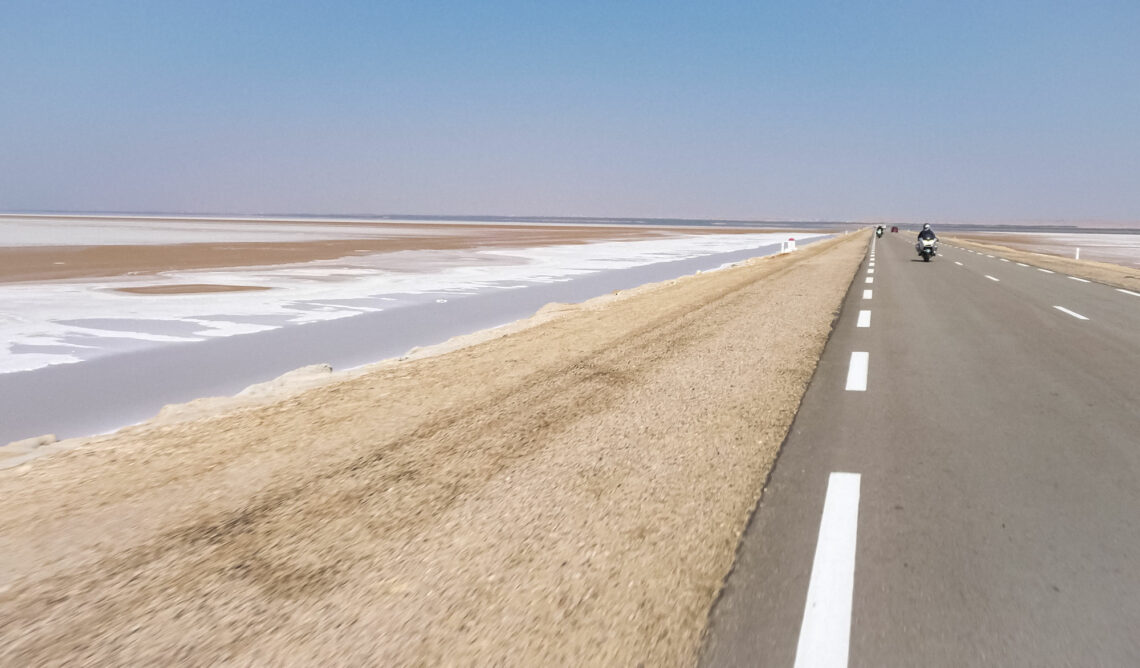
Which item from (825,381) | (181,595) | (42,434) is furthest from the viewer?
(825,381)

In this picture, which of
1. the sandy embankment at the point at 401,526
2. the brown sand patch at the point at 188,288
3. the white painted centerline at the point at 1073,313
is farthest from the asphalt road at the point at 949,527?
the brown sand patch at the point at 188,288

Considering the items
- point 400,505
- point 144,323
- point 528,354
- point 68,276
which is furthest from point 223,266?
point 400,505

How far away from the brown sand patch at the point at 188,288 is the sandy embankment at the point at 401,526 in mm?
12017

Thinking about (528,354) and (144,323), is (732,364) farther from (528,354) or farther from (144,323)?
(144,323)

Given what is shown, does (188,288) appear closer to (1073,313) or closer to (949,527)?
(949,527)

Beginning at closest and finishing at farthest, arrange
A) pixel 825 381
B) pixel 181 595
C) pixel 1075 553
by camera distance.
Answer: pixel 181 595 < pixel 1075 553 < pixel 825 381

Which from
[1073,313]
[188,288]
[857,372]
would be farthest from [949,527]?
[188,288]

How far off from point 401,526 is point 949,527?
2.70 metres

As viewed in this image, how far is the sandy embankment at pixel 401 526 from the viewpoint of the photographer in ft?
8.57

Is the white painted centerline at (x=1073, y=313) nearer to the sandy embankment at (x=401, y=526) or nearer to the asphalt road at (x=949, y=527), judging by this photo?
the asphalt road at (x=949, y=527)

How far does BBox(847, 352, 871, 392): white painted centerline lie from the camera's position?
261 inches

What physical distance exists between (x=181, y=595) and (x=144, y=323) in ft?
34.8

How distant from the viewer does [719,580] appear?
9.77 ft

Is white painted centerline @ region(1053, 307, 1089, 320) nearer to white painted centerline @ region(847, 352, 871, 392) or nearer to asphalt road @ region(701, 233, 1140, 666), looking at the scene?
asphalt road @ region(701, 233, 1140, 666)
